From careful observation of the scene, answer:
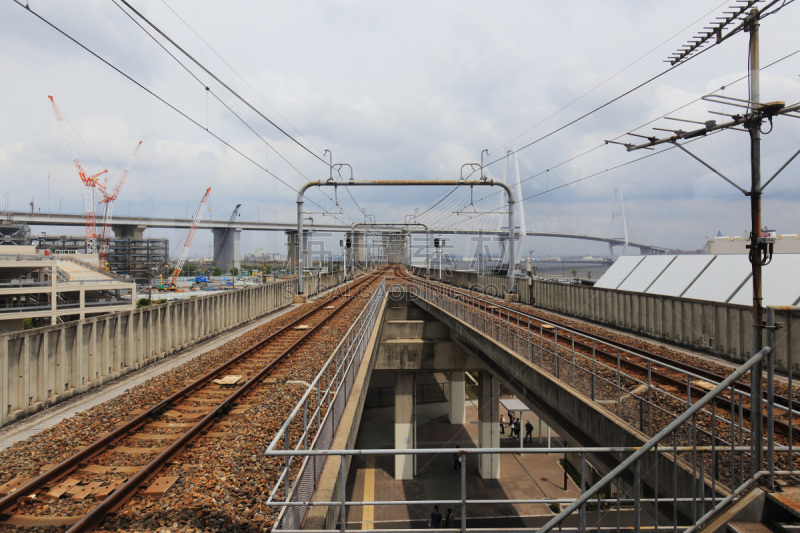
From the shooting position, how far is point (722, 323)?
559 inches

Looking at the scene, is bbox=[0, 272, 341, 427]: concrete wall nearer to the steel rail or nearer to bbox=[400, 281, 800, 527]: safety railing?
the steel rail

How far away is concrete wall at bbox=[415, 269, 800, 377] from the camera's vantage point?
41.2 feet

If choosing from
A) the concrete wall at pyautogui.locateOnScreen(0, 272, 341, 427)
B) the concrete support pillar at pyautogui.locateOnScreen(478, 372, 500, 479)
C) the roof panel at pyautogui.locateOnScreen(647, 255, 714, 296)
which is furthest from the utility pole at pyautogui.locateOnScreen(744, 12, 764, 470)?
the concrete support pillar at pyautogui.locateOnScreen(478, 372, 500, 479)

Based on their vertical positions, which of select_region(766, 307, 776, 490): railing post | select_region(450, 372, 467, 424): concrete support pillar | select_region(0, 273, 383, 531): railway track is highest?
select_region(766, 307, 776, 490): railing post

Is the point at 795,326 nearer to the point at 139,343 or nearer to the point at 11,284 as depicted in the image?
the point at 139,343

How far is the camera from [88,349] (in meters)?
10.7

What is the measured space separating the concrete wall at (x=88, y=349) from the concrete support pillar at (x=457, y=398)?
2234 cm

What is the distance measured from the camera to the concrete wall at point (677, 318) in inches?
494

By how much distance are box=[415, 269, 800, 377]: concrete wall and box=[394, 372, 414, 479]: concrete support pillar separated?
10457 mm

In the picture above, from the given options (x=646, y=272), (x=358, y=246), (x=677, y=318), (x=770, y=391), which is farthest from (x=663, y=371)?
(x=358, y=246)

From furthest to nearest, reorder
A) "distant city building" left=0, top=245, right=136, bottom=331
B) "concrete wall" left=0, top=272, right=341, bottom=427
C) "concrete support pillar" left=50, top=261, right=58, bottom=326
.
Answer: "concrete support pillar" left=50, top=261, right=58, bottom=326
"distant city building" left=0, top=245, right=136, bottom=331
"concrete wall" left=0, top=272, right=341, bottom=427

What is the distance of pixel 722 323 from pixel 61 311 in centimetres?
5210

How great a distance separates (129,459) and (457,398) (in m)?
32.4

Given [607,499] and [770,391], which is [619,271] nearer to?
[770,391]
